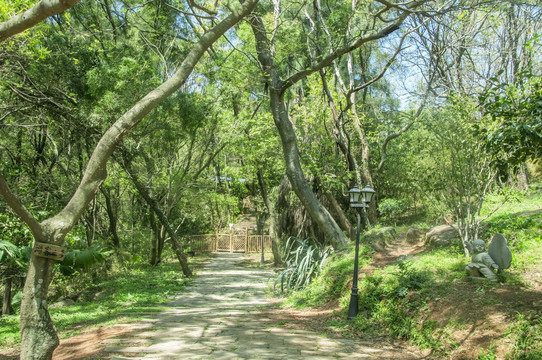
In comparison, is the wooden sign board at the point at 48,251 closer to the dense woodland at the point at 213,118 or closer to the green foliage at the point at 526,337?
the dense woodland at the point at 213,118

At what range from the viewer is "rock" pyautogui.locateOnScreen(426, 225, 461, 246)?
8969mm

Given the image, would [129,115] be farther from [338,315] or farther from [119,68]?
[119,68]

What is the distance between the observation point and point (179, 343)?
509 centimetres

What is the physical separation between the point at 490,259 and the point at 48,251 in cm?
593

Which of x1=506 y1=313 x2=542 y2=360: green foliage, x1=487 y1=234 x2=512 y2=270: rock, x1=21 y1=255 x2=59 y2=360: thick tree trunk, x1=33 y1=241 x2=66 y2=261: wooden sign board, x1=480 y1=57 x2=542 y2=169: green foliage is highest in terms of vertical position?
x1=480 y1=57 x2=542 y2=169: green foliage

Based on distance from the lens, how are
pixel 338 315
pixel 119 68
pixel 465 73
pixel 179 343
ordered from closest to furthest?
1. pixel 179 343
2. pixel 338 315
3. pixel 119 68
4. pixel 465 73

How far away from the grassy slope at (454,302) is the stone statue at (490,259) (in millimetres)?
176

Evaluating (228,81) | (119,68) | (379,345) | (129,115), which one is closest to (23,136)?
(119,68)

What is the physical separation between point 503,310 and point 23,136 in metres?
13.2

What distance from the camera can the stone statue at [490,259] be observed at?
5.70 m

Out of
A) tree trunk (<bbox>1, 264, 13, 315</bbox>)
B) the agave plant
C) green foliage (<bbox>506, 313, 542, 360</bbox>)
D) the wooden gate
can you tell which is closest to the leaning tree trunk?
green foliage (<bbox>506, 313, 542, 360</bbox>)

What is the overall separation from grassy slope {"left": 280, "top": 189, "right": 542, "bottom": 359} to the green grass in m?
3.65

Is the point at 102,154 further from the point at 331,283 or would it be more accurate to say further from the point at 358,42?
the point at 358,42

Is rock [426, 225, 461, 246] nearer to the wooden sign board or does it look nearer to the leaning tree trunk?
the leaning tree trunk
